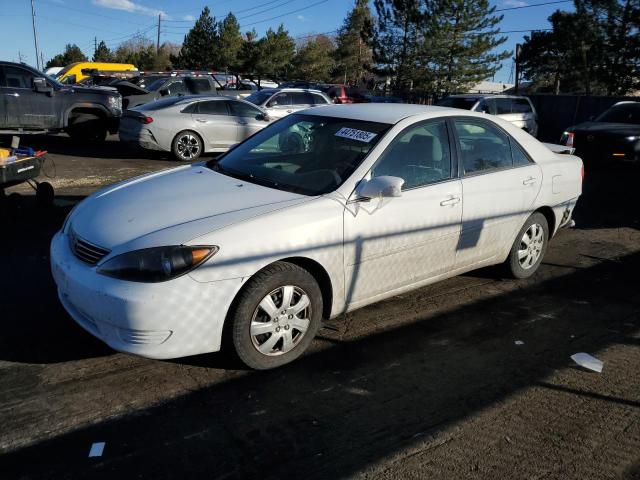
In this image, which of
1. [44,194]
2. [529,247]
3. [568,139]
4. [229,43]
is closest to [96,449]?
[529,247]

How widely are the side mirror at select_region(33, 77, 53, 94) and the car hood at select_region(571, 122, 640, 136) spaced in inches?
460

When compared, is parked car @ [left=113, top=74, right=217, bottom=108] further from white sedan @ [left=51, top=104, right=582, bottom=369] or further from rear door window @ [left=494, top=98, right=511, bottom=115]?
white sedan @ [left=51, top=104, right=582, bottom=369]

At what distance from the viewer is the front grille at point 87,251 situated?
319 centimetres

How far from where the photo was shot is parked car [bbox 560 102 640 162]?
11242mm

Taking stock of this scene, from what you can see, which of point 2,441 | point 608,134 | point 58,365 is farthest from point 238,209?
point 608,134

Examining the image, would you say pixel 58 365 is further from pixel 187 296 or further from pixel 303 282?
pixel 303 282

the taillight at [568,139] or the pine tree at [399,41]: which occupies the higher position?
the pine tree at [399,41]

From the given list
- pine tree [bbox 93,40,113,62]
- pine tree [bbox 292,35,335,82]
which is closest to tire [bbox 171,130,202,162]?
pine tree [bbox 292,35,335,82]

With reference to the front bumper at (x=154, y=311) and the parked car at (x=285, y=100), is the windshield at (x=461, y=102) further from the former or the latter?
the front bumper at (x=154, y=311)

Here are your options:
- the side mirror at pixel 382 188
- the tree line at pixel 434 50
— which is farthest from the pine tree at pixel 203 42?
the side mirror at pixel 382 188

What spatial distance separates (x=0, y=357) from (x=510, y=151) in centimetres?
422

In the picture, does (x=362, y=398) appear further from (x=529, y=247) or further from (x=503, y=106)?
(x=503, y=106)

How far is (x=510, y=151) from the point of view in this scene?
15.9 ft

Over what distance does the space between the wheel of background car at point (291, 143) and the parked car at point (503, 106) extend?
11472 millimetres
